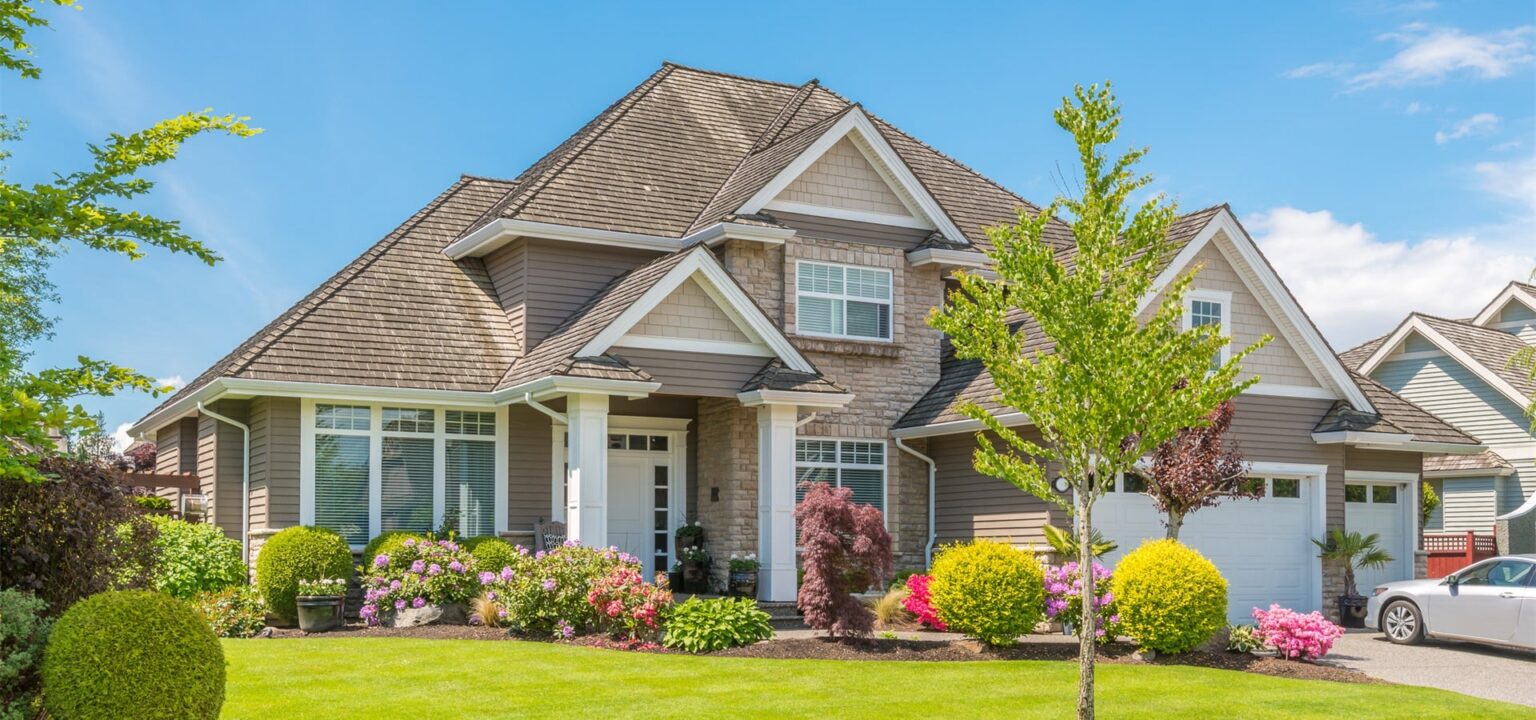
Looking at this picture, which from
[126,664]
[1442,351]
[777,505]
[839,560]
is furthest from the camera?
[1442,351]

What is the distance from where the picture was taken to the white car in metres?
18.8

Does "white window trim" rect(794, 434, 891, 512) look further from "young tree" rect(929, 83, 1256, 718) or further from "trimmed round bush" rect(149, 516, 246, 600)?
"young tree" rect(929, 83, 1256, 718)

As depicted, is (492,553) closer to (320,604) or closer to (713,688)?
(320,604)

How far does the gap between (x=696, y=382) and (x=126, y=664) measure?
Answer: 10998 millimetres

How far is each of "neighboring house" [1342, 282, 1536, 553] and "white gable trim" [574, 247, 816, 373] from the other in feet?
62.9

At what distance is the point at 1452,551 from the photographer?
2975 cm

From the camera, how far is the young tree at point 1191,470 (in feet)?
64.8

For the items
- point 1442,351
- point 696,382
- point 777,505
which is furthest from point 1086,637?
point 1442,351

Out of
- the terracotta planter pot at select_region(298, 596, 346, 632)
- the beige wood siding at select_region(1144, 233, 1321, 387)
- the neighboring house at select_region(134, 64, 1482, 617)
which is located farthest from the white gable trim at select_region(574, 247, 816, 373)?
the beige wood siding at select_region(1144, 233, 1321, 387)

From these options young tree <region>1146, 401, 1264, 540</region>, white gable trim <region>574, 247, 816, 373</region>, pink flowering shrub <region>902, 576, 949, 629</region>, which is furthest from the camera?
young tree <region>1146, 401, 1264, 540</region>

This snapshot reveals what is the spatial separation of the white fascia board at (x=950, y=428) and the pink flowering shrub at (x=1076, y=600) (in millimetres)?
2967

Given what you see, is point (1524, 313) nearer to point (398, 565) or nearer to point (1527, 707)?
point (1527, 707)

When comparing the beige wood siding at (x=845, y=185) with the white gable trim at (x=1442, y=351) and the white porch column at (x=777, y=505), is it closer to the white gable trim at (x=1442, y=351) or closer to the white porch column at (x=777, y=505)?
the white porch column at (x=777, y=505)

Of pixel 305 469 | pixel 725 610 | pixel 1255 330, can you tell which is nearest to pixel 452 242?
pixel 305 469
